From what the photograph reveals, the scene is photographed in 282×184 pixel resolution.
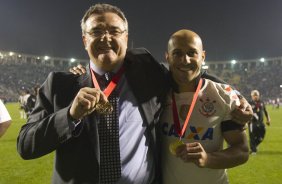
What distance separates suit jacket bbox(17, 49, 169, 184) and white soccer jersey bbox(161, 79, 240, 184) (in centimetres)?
21

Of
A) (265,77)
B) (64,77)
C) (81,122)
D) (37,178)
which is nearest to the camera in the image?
(81,122)

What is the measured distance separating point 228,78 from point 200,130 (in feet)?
315

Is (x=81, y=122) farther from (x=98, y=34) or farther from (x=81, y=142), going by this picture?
(x=98, y=34)

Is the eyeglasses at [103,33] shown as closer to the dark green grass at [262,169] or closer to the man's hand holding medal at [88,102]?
the man's hand holding medal at [88,102]

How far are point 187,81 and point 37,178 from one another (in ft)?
21.6

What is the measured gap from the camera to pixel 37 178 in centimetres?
834

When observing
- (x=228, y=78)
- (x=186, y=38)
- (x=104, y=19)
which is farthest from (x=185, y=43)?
(x=228, y=78)

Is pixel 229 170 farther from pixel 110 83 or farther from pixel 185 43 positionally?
pixel 110 83

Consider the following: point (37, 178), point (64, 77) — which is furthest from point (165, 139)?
point (37, 178)

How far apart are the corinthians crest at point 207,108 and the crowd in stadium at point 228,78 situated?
69.6 metres

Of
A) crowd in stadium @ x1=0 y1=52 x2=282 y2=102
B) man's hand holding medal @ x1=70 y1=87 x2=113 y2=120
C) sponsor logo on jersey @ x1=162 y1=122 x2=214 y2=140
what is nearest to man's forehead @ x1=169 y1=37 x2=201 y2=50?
sponsor logo on jersey @ x1=162 y1=122 x2=214 y2=140

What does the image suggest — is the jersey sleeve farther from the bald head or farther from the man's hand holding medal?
the man's hand holding medal

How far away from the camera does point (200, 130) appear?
2.86 meters

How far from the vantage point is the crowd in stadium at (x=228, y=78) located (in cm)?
7369
